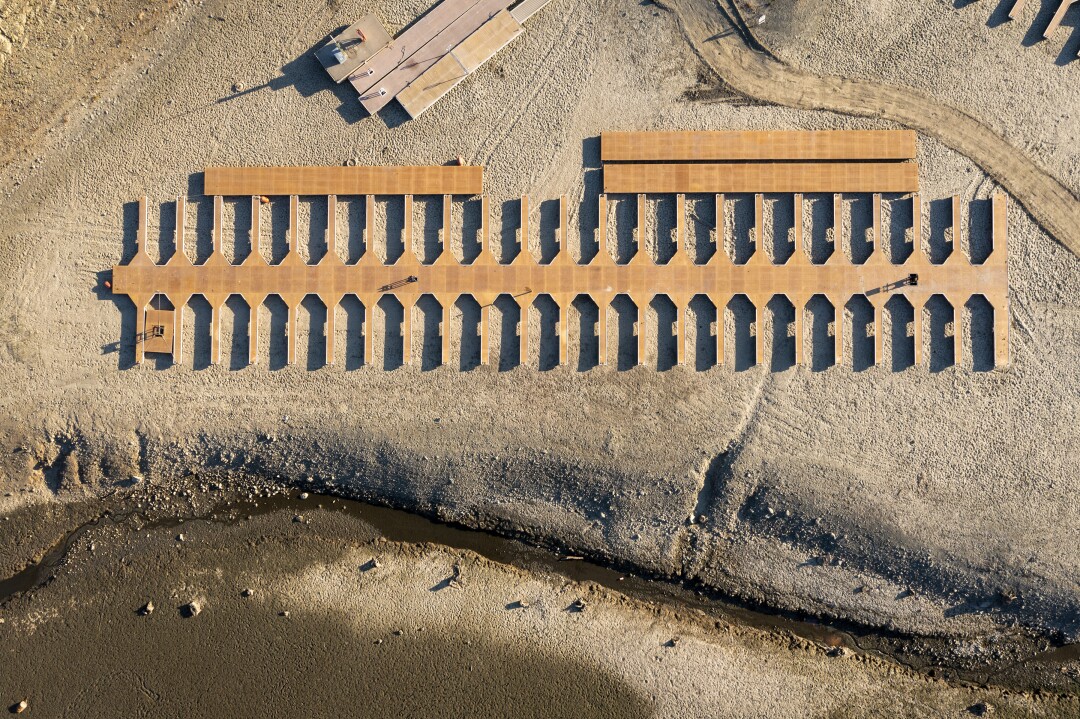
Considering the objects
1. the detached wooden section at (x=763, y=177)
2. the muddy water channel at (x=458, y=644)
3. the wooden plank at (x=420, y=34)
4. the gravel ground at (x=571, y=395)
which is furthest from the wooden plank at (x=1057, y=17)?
the muddy water channel at (x=458, y=644)

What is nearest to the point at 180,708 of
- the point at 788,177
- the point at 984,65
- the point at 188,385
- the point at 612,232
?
the point at 188,385

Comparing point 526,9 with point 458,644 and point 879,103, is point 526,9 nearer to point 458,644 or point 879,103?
point 879,103

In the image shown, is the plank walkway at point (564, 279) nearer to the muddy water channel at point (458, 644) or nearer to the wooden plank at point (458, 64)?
the wooden plank at point (458, 64)

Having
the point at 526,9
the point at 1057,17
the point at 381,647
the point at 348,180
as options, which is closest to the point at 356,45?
the point at 348,180

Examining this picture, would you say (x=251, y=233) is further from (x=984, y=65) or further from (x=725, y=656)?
(x=984, y=65)

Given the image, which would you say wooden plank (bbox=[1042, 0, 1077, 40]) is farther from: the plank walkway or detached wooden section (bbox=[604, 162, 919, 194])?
detached wooden section (bbox=[604, 162, 919, 194])
